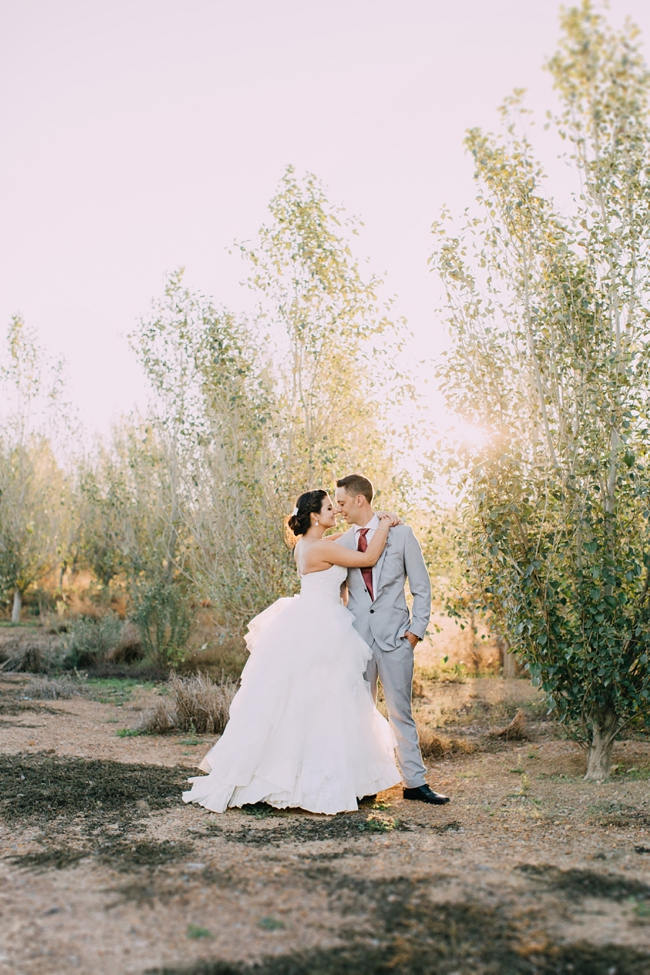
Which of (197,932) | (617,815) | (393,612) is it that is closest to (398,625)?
(393,612)

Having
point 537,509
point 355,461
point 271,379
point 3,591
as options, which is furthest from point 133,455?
point 537,509

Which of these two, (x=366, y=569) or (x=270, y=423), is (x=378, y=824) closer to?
(x=366, y=569)

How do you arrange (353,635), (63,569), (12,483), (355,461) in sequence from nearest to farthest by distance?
(353,635)
(355,461)
(12,483)
(63,569)

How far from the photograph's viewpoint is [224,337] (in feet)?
43.7

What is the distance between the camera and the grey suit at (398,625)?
23.1 feet

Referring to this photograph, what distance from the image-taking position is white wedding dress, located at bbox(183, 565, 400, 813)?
6.59 metres

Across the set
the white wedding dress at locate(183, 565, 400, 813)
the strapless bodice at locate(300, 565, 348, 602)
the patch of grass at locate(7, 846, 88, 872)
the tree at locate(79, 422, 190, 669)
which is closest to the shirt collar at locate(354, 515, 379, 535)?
the strapless bodice at locate(300, 565, 348, 602)

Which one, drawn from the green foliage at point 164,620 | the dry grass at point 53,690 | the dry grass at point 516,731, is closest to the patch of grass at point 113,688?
the dry grass at point 53,690

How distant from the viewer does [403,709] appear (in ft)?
23.1

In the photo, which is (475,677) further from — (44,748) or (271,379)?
(44,748)

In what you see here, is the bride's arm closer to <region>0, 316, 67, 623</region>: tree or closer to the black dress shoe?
the black dress shoe

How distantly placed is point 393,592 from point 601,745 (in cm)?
240

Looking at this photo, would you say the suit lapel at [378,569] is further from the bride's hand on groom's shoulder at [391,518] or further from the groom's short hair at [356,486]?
the groom's short hair at [356,486]

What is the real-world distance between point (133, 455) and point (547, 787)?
19.4 metres
